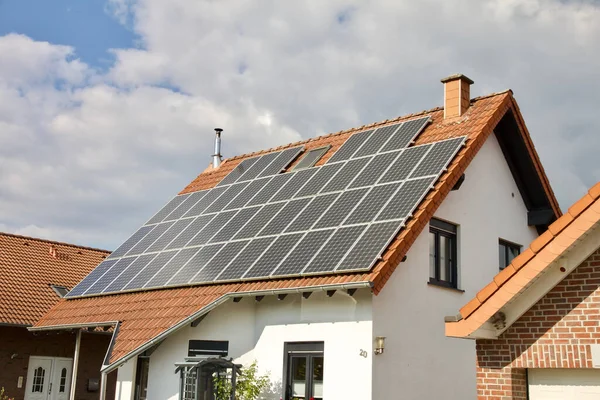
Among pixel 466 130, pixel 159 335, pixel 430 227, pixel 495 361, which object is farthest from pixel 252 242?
pixel 495 361

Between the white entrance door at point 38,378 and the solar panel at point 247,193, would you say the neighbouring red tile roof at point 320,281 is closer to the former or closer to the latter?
the solar panel at point 247,193

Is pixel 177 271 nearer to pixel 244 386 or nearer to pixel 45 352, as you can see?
pixel 244 386

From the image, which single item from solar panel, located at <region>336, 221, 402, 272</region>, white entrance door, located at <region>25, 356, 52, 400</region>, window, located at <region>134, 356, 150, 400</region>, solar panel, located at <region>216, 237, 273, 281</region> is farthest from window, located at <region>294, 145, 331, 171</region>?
white entrance door, located at <region>25, 356, 52, 400</region>

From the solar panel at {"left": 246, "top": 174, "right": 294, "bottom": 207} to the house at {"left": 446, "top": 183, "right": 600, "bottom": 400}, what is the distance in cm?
1004

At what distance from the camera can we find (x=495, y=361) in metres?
9.12

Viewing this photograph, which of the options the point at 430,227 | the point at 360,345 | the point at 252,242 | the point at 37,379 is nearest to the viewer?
the point at 360,345

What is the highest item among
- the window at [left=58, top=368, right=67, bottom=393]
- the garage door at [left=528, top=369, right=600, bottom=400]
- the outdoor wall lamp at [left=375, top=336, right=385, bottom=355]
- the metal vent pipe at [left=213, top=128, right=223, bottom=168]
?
the metal vent pipe at [left=213, top=128, right=223, bottom=168]

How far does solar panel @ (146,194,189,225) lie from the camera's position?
22.0 metres

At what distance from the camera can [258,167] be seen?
2156 cm

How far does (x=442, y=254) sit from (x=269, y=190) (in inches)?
201

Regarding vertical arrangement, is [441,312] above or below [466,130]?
below

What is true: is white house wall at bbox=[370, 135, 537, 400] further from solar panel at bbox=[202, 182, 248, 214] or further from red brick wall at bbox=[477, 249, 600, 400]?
solar panel at bbox=[202, 182, 248, 214]

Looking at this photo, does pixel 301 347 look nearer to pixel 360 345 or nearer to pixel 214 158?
pixel 360 345

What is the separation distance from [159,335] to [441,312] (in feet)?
18.9
